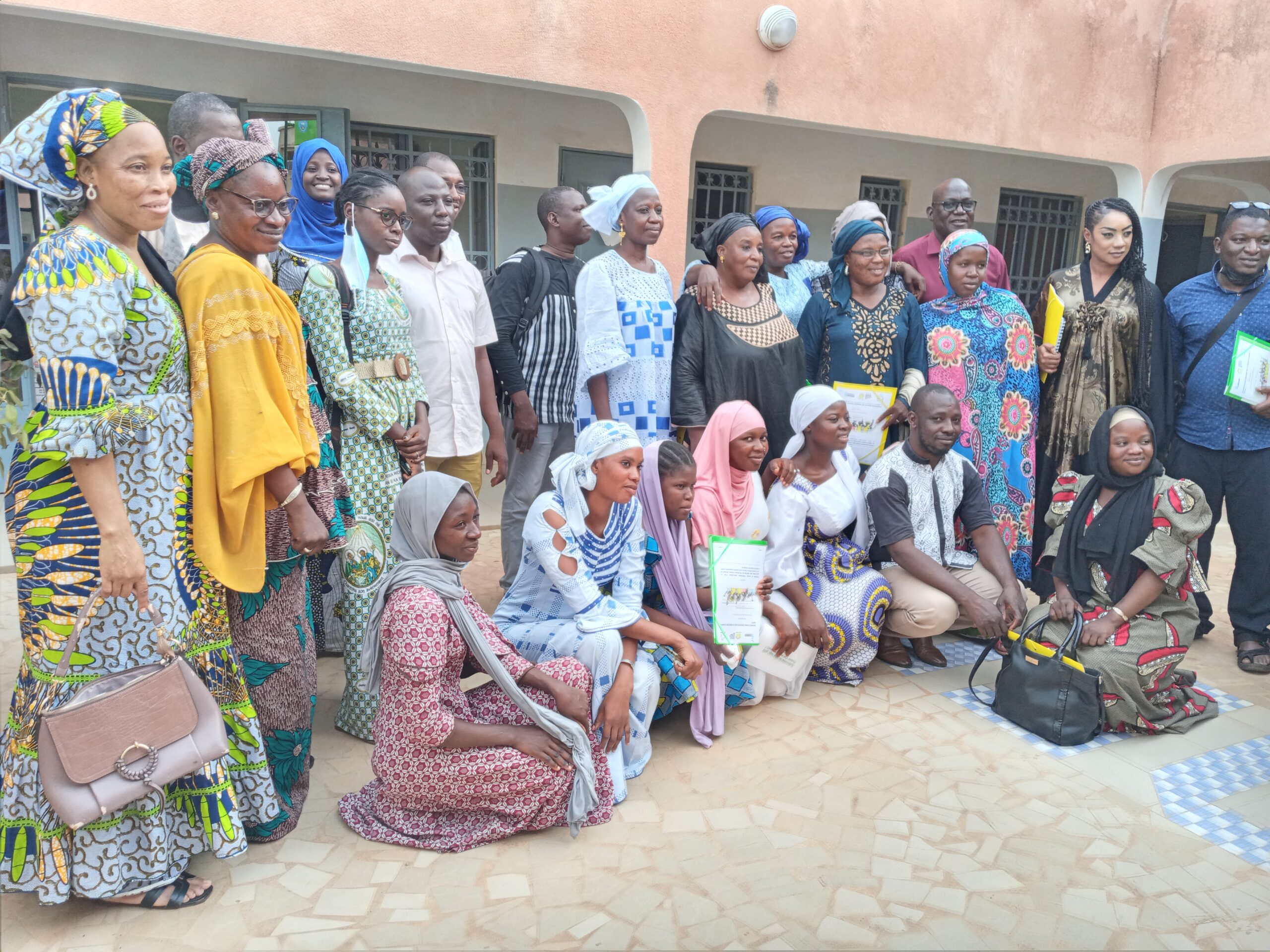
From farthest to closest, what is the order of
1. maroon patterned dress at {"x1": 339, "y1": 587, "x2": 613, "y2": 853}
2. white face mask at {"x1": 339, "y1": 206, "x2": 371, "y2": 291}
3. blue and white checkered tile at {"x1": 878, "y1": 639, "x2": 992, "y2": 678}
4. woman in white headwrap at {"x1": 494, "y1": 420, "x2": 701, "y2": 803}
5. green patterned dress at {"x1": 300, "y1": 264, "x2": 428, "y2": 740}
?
blue and white checkered tile at {"x1": 878, "y1": 639, "x2": 992, "y2": 678} < white face mask at {"x1": 339, "y1": 206, "x2": 371, "y2": 291} < green patterned dress at {"x1": 300, "y1": 264, "x2": 428, "y2": 740} < woman in white headwrap at {"x1": 494, "y1": 420, "x2": 701, "y2": 803} < maroon patterned dress at {"x1": 339, "y1": 587, "x2": 613, "y2": 853}

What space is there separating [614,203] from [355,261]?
4.44 ft

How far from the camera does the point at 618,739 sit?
10.8 feet

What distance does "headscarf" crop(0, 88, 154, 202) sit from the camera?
2375mm

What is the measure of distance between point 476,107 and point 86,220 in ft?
19.5

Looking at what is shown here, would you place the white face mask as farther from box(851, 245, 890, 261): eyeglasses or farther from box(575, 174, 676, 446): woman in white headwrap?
box(851, 245, 890, 261): eyeglasses

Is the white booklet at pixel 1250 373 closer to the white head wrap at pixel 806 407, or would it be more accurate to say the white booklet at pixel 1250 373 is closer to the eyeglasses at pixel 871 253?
the eyeglasses at pixel 871 253

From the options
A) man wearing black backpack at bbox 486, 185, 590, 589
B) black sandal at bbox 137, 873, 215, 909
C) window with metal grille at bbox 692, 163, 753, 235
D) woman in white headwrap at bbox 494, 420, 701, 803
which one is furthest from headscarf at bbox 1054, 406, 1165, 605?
window with metal grille at bbox 692, 163, 753, 235

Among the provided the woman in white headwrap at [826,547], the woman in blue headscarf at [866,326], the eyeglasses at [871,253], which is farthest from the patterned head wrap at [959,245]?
the woman in white headwrap at [826,547]

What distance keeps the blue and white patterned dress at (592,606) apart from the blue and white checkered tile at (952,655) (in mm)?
1561

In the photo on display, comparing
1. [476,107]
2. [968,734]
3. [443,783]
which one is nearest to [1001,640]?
[968,734]

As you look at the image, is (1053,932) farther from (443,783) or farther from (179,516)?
(179,516)

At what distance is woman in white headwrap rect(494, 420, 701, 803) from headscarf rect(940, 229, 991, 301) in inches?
92.3

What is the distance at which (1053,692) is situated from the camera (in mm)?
3889

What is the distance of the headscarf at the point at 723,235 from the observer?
4.45m
